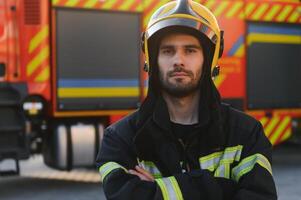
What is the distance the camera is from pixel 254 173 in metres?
1.82

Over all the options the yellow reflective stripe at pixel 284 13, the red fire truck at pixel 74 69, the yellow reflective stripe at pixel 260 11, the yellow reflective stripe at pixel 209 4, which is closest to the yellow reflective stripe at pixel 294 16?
the yellow reflective stripe at pixel 284 13

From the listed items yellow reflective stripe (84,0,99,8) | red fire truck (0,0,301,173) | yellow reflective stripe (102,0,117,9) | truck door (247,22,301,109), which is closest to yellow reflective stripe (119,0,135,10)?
red fire truck (0,0,301,173)

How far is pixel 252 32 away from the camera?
6.88 meters

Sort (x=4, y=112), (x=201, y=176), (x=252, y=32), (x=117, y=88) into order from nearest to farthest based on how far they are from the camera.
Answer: (x=201, y=176) → (x=4, y=112) → (x=117, y=88) → (x=252, y=32)

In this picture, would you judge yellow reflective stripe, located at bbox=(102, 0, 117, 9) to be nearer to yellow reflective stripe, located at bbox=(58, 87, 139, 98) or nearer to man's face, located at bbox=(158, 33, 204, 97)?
yellow reflective stripe, located at bbox=(58, 87, 139, 98)

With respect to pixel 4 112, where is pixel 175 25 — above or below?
above

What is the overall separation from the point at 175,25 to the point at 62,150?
424 centimetres

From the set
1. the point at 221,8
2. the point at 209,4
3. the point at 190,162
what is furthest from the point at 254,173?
the point at 221,8

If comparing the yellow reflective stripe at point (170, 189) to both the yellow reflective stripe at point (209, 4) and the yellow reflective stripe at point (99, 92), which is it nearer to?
the yellow reflective stripe at point (99, 92)

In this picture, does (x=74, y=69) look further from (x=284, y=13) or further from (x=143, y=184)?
(x=143, y=184)

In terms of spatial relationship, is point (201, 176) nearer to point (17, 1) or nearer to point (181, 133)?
point (181, 133)

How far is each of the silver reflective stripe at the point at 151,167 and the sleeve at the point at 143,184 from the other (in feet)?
0.10

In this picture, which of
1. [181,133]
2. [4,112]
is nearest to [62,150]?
[4,112]

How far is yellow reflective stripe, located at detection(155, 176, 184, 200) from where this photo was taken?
175 cm
